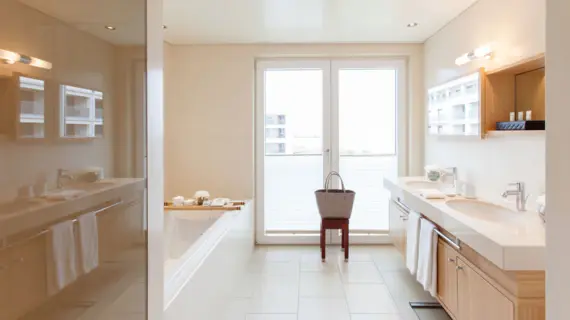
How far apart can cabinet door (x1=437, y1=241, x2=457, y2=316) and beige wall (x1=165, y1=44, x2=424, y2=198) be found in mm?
2384

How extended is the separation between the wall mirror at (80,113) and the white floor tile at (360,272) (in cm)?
340

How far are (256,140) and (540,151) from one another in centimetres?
333

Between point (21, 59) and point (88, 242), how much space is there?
16.7 inches

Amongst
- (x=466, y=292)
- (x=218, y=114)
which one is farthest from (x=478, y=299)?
(x=218, y=114)

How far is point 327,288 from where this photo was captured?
12.7ft

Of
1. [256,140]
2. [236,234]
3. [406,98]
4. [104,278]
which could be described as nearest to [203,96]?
[256,140]

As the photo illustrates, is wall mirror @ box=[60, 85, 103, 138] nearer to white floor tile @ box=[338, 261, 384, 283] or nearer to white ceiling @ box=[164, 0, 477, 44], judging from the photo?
white ceiling @ box=[164, 0, 477, 44]

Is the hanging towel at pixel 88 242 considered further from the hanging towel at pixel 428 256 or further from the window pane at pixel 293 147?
the window pane at pixel 293 147

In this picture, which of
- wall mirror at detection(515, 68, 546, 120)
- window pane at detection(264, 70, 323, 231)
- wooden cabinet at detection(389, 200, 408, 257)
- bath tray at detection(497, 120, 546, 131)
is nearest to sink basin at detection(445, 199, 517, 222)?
bath tray at detection(497, 120, 546, 131)

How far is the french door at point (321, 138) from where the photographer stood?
5355 mm

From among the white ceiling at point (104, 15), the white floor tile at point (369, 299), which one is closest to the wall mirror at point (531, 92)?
the white floor tile at point (369, 299)

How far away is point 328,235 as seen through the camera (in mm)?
5387

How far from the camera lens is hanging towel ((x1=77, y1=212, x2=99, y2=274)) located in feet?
3.18

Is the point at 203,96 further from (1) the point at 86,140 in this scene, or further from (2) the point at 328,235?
(1) the point at 86,140
